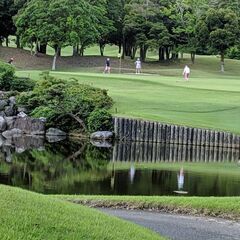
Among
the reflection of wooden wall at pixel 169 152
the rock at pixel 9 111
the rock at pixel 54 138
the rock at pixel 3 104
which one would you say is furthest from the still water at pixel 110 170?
the rock at pixel 3 104

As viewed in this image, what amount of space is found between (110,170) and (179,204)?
13103mm

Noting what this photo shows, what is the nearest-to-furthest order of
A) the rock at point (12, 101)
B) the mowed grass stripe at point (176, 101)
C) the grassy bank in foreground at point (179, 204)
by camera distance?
the grassy bank in foreground at point (179, 204), the mowed grass stripe at point (176, 101), the rock at point (12, 101)

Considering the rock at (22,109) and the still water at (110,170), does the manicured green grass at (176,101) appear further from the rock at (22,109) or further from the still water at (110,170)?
the rock at (22,109)

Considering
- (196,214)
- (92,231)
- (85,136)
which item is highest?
(92,231)

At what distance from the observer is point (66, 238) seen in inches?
247

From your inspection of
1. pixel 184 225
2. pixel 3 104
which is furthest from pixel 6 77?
pixel 184 225

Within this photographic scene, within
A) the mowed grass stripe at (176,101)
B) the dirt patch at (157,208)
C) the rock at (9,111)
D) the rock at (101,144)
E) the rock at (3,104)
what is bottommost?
the rock at (101,144)

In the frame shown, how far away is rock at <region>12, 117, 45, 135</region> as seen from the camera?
42.6m

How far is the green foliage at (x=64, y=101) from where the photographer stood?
43.8m

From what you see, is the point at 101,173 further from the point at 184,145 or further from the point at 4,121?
the point at 4,121

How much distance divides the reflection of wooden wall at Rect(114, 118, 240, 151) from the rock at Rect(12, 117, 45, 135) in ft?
18.5

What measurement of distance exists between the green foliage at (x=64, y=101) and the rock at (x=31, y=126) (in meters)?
0.92

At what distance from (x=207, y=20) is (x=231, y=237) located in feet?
261

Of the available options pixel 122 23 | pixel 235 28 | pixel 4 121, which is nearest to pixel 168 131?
pixel 4 121
